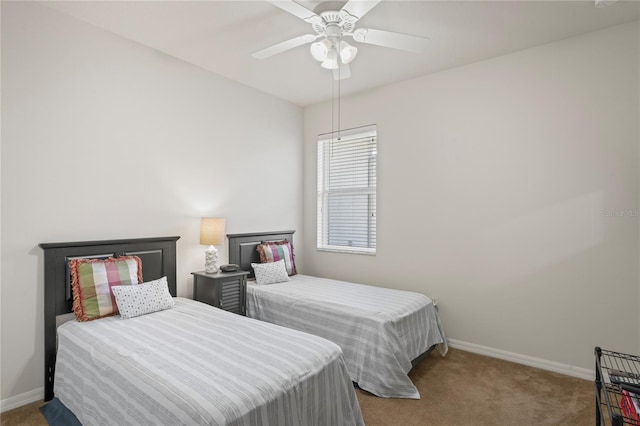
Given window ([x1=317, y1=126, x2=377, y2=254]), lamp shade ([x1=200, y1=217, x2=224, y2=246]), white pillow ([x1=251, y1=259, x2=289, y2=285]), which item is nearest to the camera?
lamp shade ([x1=200, y1=217, x2=224, y2=246])

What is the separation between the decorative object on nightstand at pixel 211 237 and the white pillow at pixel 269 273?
50 cm

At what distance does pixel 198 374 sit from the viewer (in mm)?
1612

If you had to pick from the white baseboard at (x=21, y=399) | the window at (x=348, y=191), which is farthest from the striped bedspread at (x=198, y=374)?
the window at (x=348, y=191)

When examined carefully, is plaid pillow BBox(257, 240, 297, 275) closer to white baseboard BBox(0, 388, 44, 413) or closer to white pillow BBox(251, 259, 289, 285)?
white pillow BBox(251, 259, 289, 285)

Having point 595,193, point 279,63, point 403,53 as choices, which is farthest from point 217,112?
point 595,193

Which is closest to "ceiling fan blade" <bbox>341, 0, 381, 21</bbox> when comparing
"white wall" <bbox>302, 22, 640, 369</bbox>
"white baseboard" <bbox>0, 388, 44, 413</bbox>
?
"white wall" <bbox>302, 22, 640, 369</bbox>

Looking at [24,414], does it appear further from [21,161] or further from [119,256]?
[21,161]

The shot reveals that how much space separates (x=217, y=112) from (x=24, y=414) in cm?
286

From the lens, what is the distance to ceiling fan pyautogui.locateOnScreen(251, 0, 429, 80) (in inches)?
77.5

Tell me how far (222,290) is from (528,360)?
109 inches

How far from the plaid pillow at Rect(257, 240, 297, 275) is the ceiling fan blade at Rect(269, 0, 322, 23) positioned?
7.98 ft

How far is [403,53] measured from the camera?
307 cm

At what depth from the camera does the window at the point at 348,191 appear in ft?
13.4

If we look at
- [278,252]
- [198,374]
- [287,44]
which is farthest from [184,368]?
[278,252]
